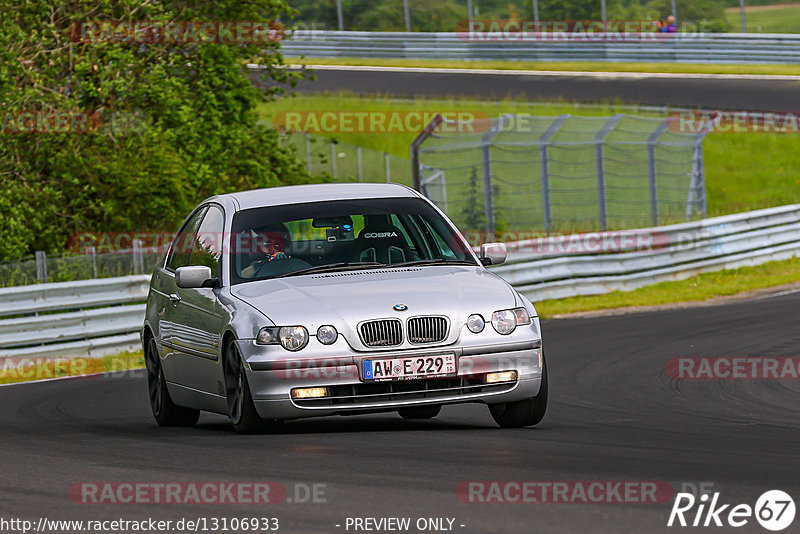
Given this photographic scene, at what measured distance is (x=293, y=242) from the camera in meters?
9.45

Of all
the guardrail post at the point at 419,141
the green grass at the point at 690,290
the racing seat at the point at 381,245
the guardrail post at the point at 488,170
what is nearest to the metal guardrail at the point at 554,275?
the green grass at the point at 690,290

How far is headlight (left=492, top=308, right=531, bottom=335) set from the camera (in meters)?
8.55

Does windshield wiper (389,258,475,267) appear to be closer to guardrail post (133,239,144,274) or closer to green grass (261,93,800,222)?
guardrail post (133,239,144,274)

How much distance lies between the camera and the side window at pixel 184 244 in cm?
1052

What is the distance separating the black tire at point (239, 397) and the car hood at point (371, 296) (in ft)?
1.16

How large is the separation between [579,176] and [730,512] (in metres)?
20.1

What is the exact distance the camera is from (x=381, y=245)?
9508 mm

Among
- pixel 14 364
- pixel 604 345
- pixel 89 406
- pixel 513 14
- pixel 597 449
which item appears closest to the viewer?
pixel 597 449

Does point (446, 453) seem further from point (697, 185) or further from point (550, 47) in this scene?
point (550, 47)

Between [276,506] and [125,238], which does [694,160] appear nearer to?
[125,238]

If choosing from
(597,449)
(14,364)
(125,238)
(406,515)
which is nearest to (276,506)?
(406,515)

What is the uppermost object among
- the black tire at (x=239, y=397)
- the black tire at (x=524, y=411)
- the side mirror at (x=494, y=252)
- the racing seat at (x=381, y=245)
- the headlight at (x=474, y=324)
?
the racing seat at (x=381, y=245)

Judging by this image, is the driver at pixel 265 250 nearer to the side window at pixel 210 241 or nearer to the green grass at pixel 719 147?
the side window at pixel 210 241

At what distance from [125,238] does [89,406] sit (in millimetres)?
12740
